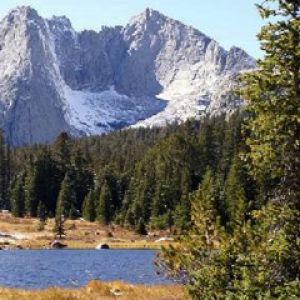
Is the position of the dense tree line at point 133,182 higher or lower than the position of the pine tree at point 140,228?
higher

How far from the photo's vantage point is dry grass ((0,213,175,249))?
301 ft


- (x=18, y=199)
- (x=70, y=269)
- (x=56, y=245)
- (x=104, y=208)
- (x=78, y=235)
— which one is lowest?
(x=56, y=245)

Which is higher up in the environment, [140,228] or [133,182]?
[133,182]

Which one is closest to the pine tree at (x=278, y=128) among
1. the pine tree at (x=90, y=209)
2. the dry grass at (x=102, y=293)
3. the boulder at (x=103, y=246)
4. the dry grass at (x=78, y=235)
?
the dry grass at (x=102, y=293)

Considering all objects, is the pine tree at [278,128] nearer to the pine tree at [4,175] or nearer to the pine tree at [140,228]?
the pine tree at [140,228]

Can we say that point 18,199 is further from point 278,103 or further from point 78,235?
point 278,103

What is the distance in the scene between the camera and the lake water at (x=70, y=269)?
151 feet

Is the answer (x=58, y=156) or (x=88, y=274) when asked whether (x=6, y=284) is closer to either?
(x=88, y=274)

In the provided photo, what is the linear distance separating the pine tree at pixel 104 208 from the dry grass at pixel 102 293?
8620 centimetres

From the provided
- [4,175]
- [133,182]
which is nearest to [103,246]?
[133,182]

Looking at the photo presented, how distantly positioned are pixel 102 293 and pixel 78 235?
7246 cm

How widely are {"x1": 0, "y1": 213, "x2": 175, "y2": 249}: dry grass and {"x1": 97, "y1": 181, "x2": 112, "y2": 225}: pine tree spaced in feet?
6.04

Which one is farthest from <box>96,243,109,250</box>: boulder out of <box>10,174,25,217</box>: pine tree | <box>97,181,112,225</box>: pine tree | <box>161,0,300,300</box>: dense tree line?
<box>161,0,300,300</box>: dense tree line

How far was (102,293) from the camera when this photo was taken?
30.8 meters
